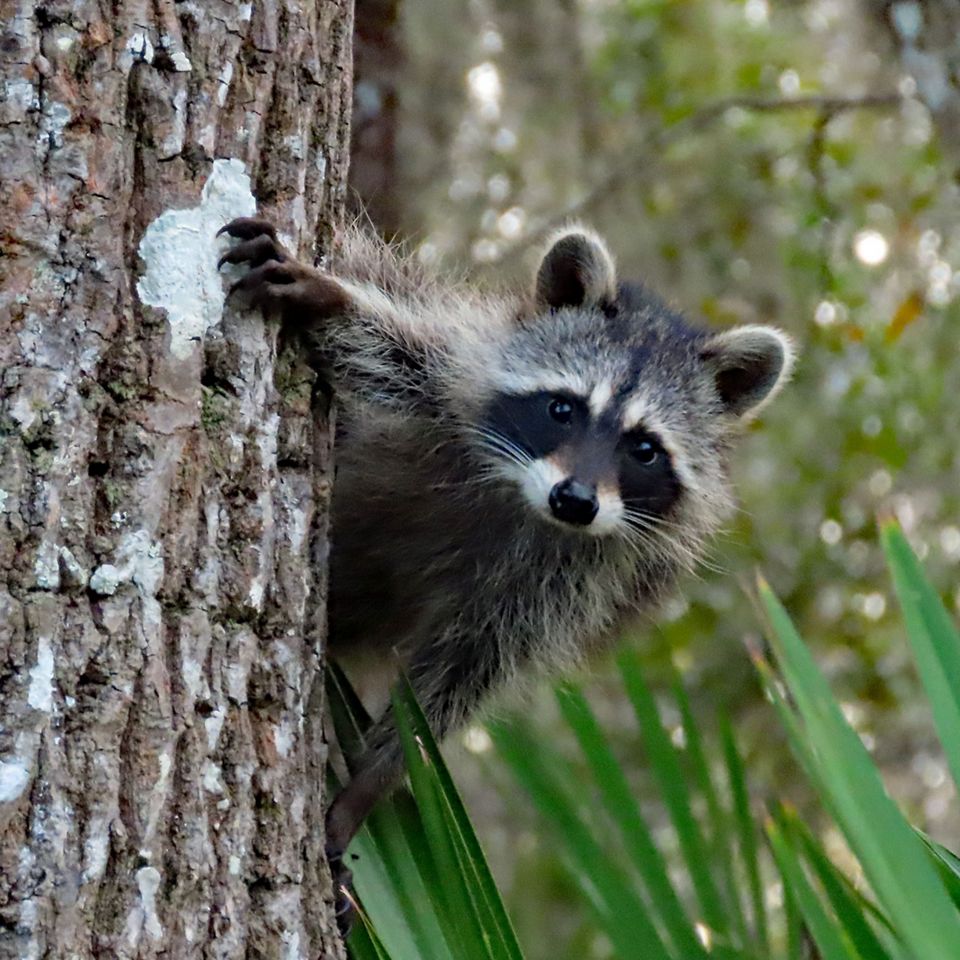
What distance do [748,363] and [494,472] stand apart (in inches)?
33.3

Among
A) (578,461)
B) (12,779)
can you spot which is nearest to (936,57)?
(578,461)

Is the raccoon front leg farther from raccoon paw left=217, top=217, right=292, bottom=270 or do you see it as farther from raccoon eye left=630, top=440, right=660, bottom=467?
raccoon paw left=217, top=217, right=292, bottom=270

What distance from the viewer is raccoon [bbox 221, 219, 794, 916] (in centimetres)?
336

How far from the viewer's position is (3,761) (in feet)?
5.88

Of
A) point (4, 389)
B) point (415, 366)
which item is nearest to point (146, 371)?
point (4, 389)

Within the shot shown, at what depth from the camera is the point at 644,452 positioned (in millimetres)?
3512

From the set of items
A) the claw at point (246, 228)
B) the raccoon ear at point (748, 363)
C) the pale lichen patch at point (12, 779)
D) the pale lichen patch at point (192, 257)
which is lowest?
the pale lichen patch at point (12, 779)

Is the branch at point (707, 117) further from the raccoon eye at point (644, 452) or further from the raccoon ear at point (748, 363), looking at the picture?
the raccoon eye at point (644, 452)

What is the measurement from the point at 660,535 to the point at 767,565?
2.72m

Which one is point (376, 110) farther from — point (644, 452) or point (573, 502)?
point (573, 502)

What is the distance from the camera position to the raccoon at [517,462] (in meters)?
3.36

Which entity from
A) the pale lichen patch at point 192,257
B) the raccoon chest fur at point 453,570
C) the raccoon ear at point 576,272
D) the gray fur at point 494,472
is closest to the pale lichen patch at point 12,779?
the pale lichen patch at point 192,257

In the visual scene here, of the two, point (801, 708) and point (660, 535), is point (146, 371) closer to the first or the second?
point (801, 708)

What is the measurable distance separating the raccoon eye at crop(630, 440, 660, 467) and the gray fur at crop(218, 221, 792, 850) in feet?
0.13
